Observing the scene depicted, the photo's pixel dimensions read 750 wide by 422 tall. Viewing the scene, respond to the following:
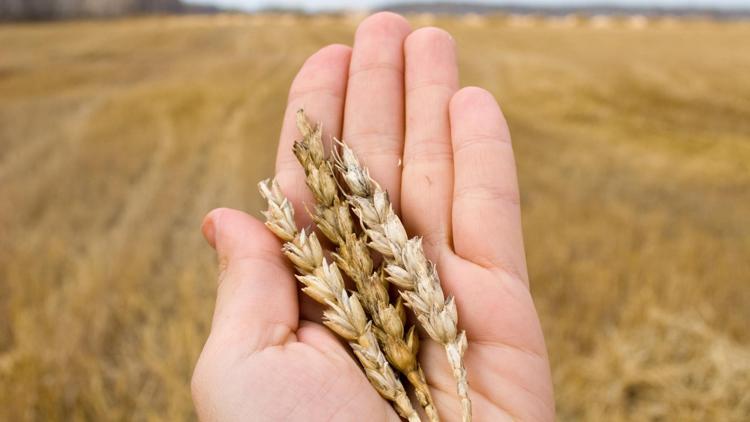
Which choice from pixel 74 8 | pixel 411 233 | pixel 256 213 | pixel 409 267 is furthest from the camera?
pixel 74 8

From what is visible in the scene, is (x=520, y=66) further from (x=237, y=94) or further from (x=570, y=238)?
(x=570, y=238)

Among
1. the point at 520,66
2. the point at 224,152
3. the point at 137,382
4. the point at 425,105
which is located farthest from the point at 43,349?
the point at 520,66

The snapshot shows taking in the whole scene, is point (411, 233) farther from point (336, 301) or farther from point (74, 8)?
point (74, 8)

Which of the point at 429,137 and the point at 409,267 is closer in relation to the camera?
the point at 409,267

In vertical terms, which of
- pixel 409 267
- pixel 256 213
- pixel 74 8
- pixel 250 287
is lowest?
pixel 74 8

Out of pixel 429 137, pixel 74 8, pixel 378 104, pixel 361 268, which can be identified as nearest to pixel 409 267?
pixel 361 268

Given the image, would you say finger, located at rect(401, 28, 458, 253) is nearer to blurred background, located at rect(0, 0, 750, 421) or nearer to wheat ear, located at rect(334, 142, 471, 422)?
wheat ear, located at rect(334, 142, 471, 422)

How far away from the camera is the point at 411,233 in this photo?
63.4 inches

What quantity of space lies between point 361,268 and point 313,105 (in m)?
0.59

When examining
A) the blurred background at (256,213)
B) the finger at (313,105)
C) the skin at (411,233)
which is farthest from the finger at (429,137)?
the blurred background at (256,213)

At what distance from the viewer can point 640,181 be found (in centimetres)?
544

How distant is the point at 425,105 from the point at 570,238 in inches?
89.3

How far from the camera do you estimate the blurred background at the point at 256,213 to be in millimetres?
2443

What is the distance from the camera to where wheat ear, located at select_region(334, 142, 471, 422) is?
1226 millimetres
